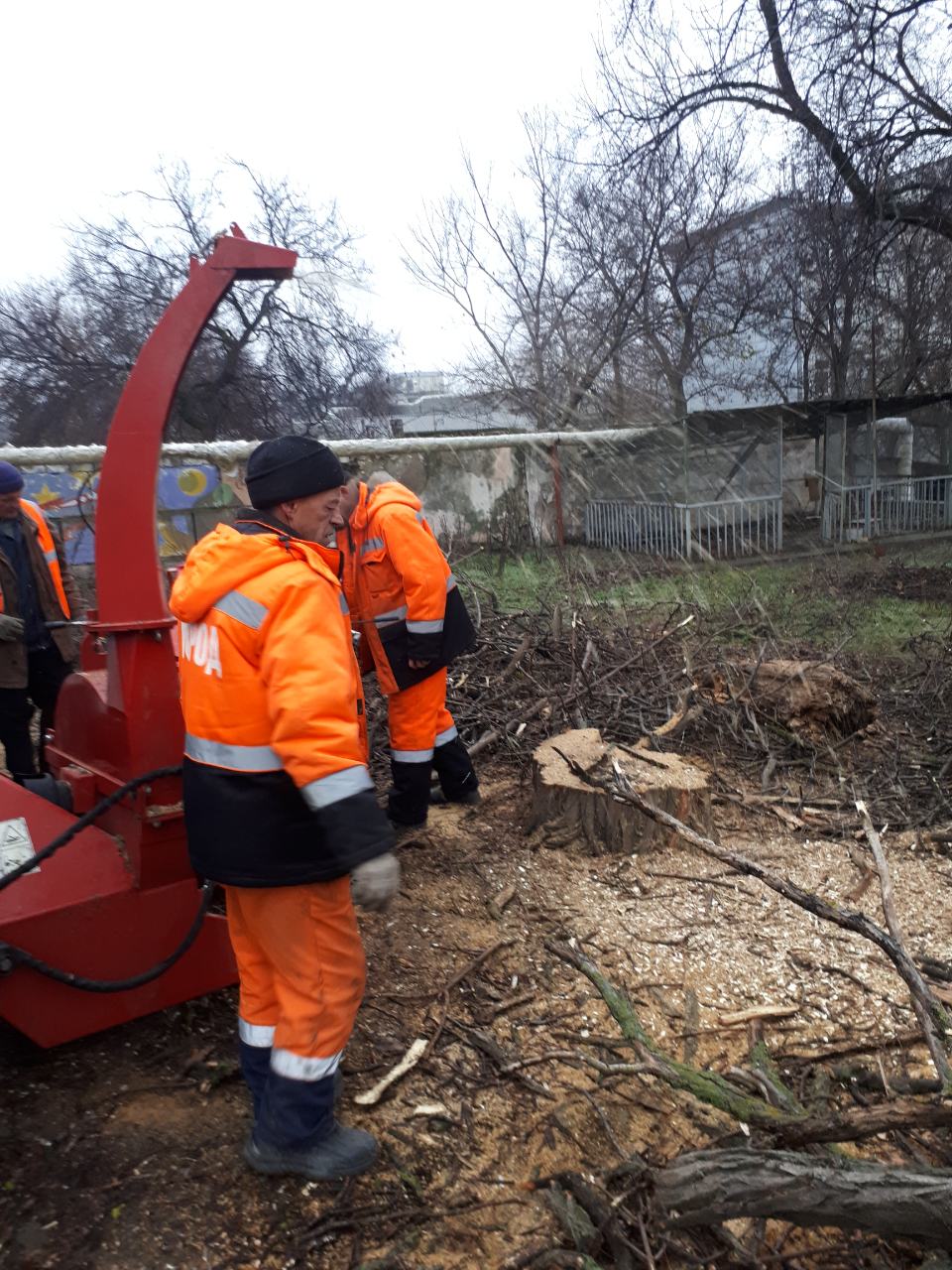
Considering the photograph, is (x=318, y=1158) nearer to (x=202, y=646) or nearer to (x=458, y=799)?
(x=202, y=646)

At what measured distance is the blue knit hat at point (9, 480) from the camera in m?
4.47

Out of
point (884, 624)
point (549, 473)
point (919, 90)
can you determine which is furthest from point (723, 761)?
point (549, 473)

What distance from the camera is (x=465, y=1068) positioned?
2.91 metres

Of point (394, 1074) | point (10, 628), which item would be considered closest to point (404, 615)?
point (10, 628)

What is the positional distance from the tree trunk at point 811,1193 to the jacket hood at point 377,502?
9.70 feet

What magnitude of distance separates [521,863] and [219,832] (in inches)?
86.4

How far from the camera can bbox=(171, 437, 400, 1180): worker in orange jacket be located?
7.04ft

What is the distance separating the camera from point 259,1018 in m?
2.46

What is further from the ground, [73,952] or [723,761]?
[73,952]

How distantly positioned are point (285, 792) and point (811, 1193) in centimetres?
136

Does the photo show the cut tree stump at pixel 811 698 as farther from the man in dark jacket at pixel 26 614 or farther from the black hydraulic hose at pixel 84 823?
the black hydraulic hose at pixel 84 823

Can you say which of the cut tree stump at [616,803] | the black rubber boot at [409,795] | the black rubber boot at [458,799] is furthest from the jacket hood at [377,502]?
the black rubber boot at [458,799]

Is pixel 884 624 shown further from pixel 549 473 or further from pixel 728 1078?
pixel 728 1078

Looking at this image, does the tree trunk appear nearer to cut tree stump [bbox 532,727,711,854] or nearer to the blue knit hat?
cut tree stump [bbox 532,727,711,854]
